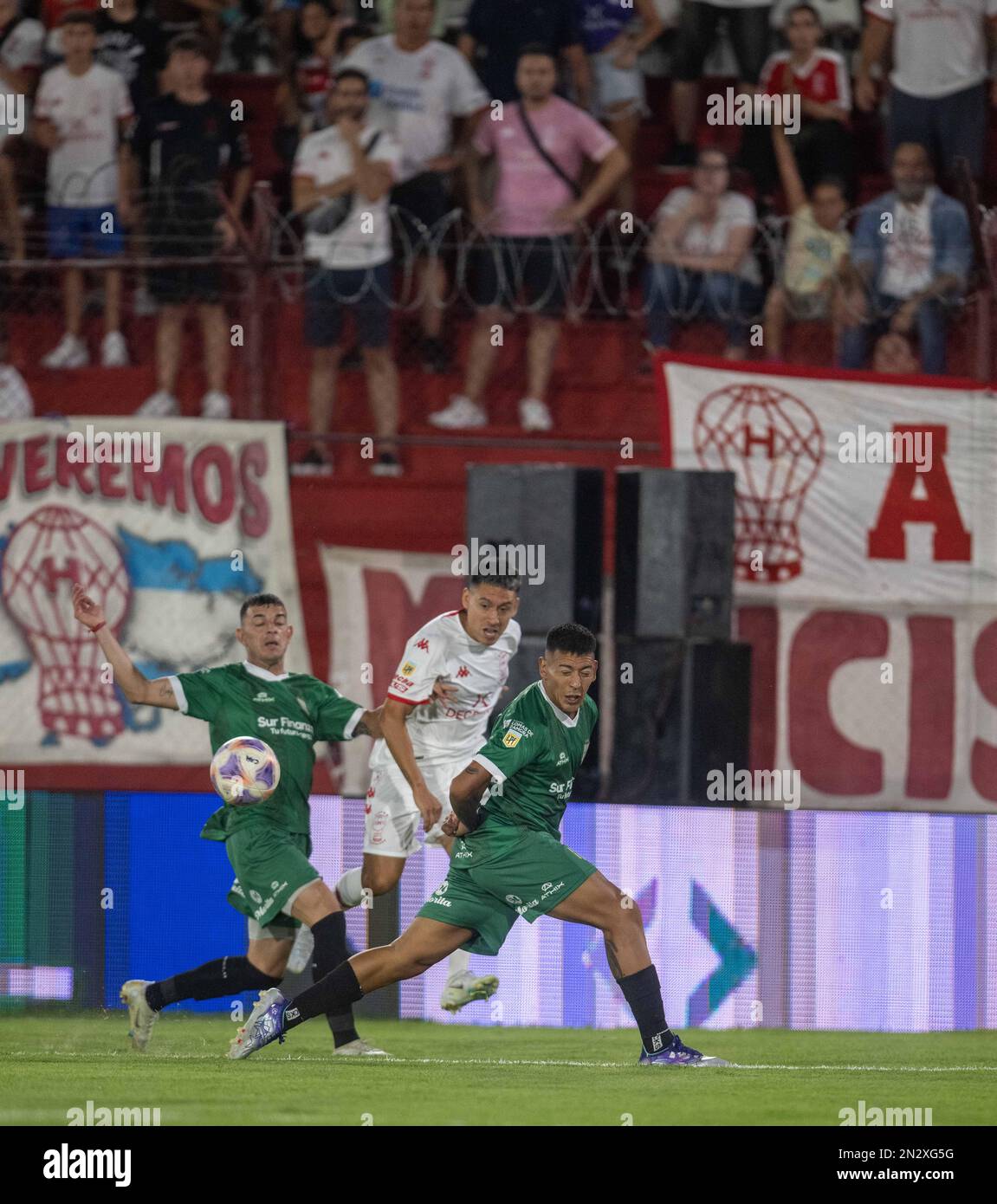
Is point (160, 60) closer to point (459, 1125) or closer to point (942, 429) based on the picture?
point (942, 429)

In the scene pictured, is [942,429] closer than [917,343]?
Yes

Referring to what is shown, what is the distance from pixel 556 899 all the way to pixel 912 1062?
1971 millimetres

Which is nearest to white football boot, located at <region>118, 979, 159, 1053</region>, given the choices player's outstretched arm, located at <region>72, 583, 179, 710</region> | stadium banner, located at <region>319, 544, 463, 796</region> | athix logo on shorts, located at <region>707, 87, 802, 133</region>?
player's outstretched arm, located at <region>72, 583, 179, 710</region>

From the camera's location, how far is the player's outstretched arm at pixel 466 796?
763 centimetres

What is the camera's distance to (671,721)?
384 inches

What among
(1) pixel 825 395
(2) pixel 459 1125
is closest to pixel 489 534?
(1) pixel 825 395

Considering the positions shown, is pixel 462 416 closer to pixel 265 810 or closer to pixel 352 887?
→ pixel 352 887

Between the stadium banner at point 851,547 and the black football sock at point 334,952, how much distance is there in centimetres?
370

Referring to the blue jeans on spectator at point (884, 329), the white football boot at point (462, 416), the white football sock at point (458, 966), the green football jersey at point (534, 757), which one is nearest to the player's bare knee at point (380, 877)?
the white football sock at point (458, 966)

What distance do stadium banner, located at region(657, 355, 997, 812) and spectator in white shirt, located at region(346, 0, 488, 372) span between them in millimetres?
2642

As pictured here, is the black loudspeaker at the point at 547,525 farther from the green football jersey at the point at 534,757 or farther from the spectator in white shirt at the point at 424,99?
the spectator in white shirt at the point at 424,99

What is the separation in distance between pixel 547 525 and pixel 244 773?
87.0 inches

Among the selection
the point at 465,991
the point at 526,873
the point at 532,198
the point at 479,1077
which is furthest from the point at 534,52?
the point at 479,1077

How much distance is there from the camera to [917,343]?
12.8 meters
